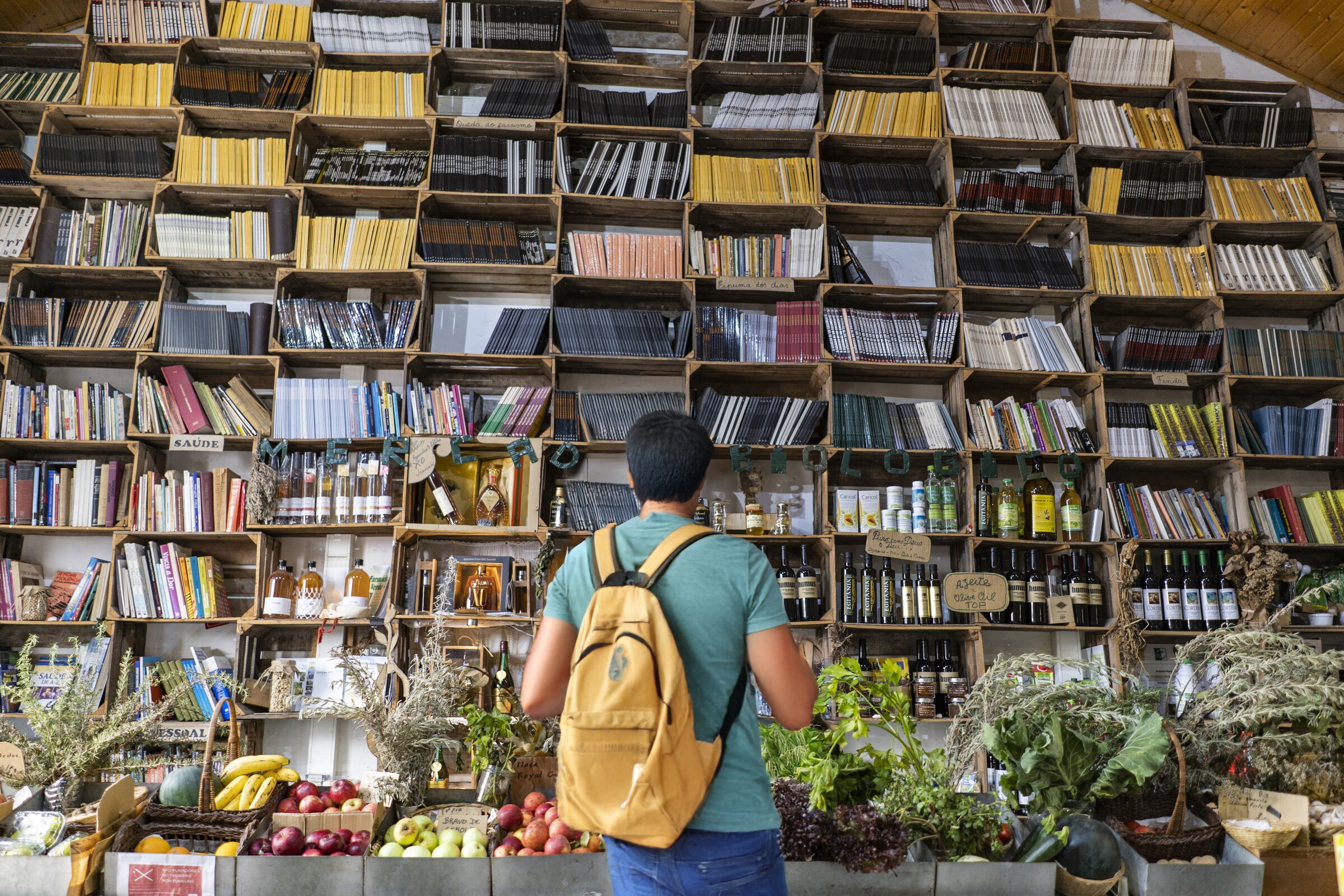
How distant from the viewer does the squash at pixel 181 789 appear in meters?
2.49

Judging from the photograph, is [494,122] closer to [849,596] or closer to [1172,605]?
[849,596]

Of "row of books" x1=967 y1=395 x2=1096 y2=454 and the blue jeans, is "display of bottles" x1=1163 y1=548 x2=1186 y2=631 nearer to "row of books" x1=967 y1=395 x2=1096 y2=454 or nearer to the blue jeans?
"row of books" x1=967 y1=395 x2=1096 y2=454

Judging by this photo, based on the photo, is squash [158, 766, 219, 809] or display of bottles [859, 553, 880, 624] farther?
display of bottles [859, 553, 880, 624]

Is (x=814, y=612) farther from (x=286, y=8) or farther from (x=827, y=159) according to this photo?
(x=286, y=8)

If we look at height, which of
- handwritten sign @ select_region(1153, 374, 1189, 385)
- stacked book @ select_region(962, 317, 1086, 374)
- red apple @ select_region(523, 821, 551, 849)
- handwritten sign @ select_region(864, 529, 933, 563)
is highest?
stacked book @ select_region(962, 317, 1086, 374)

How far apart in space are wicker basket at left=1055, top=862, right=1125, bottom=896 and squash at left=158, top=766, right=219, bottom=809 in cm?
210

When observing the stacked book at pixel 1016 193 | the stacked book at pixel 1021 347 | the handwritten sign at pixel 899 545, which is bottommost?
the handwritten sign at pixel 899 545

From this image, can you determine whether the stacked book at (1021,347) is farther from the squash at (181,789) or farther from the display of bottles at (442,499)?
the squash at (181,789)

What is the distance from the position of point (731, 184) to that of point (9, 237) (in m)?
3.14

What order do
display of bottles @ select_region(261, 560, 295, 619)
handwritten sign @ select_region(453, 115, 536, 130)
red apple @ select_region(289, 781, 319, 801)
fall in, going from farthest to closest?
1. handwritten sign @ select_region(453, 115, 536, 130)
2. display of bottles @ select_region(261, 560, 295, 619)
3. red apple @ select_region(289, 781, 319, 801)

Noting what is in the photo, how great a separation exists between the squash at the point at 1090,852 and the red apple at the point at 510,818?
4.20 feet

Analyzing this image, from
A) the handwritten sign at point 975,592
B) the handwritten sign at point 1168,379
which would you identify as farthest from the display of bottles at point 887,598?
the handwritten sign at point 1168,379

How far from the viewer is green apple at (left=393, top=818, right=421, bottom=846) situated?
91.8 inches

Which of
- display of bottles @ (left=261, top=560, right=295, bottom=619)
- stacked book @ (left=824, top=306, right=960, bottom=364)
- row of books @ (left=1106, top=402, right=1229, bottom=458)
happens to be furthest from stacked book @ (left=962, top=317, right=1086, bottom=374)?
display of bottles @ (left=261, top=560, right=295, bottom=619)
